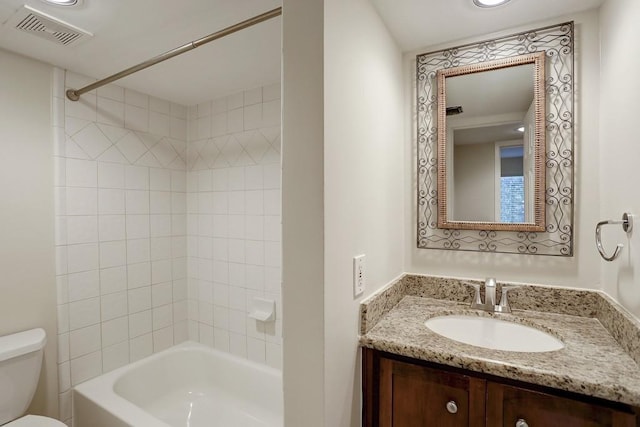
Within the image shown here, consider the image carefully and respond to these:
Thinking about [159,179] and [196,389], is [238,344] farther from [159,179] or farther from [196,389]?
[159,179]

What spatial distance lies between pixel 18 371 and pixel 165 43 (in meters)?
1.81

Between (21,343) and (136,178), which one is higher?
(136,178)

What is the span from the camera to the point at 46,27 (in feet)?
4.47

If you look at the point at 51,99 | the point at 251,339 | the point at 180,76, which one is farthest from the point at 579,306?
the point at 51,99

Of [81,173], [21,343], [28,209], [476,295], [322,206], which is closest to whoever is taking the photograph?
[322,206]

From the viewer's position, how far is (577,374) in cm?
93

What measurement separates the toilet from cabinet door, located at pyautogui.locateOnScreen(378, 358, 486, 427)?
159cm

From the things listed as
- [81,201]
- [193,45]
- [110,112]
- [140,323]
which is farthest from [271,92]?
[140,323]

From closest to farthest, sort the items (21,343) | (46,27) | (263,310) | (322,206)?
(322,206)
(46,27)
(21,343)
(263,310)

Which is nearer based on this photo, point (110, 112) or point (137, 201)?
point (110, 112)

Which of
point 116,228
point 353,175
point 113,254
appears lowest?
point 113,254

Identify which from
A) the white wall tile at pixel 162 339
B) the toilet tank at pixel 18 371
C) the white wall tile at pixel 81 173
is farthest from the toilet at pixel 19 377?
the white wall tile at pixel 81 173

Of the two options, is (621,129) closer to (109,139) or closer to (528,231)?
(528,231)

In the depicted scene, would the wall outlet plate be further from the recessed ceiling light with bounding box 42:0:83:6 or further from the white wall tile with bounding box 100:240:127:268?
the white wall tile with bounding box 100:240:127:268
